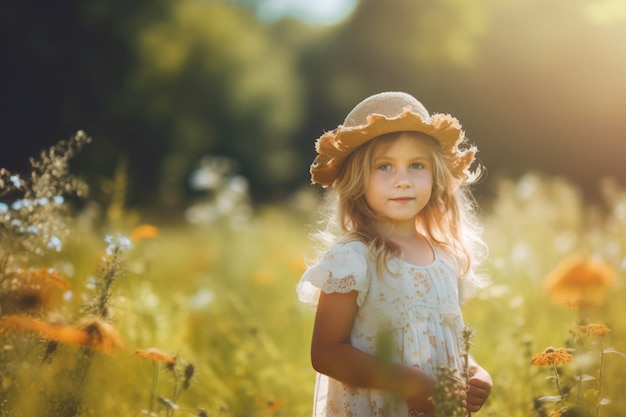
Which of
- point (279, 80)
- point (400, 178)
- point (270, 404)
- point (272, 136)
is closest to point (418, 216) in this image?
point (400, 178)

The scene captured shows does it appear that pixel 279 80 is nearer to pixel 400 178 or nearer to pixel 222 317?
pixel 222 317

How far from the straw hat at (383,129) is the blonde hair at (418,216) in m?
0.03

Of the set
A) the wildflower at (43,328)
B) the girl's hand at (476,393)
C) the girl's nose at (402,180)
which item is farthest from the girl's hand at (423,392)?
the wildflower at (43,328)

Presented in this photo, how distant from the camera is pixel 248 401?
324cm

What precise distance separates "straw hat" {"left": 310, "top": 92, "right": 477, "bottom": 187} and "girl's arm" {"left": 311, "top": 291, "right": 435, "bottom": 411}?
50cm

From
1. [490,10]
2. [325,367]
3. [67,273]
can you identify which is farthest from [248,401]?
[490,10]

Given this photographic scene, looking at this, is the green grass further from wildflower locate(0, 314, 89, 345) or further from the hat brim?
the hat brim

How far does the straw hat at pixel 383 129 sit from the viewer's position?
216 cm

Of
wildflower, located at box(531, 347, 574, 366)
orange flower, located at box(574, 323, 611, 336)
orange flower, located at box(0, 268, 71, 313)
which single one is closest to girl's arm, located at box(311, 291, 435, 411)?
wildflower, located at box(531, 347, 574, 366)

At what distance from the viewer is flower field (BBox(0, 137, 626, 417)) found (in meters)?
1.95

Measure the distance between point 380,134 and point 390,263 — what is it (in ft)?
1.37

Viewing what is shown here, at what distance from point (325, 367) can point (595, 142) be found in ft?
44.4

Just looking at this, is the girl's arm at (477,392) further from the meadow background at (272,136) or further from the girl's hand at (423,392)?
the meadow background at (272,136)

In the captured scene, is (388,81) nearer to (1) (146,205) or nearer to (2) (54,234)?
(1) (146,205)
